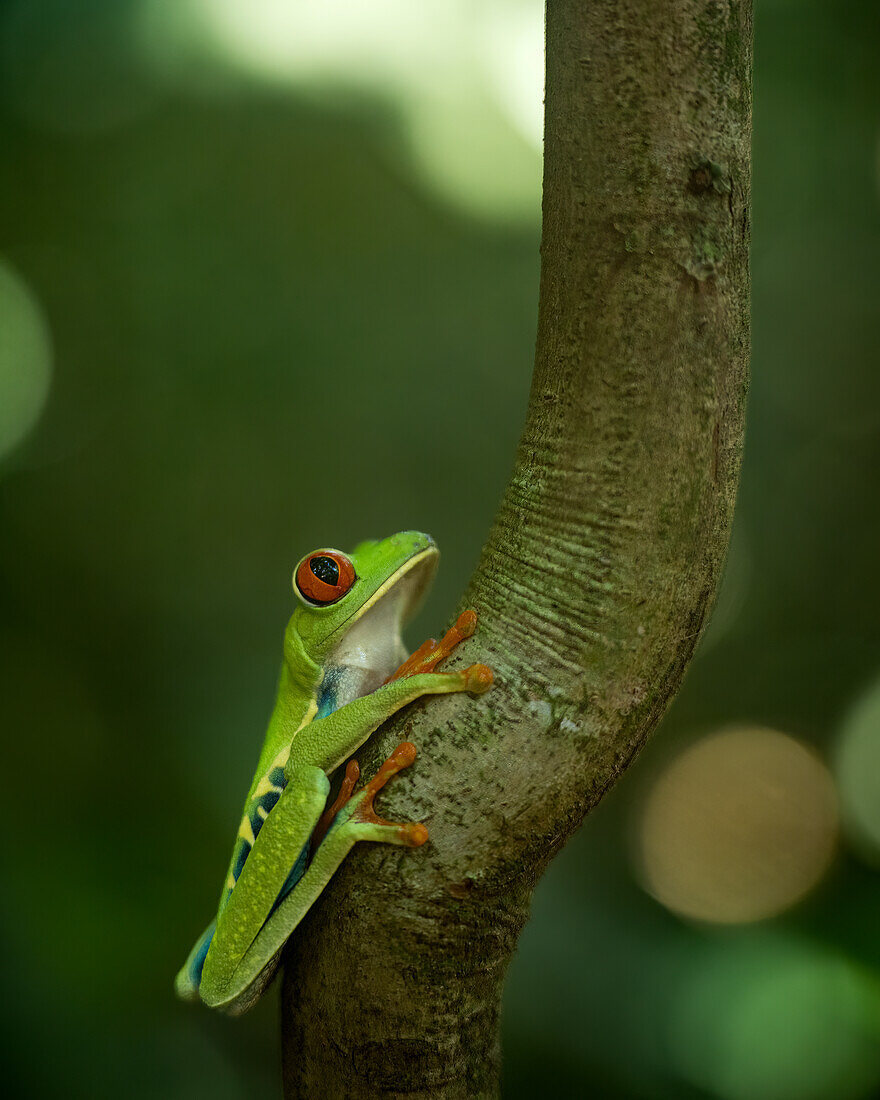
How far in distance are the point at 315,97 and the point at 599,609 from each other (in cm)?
403

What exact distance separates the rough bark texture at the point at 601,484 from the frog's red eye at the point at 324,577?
1.59 feet

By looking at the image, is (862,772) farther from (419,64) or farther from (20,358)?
(20,358)

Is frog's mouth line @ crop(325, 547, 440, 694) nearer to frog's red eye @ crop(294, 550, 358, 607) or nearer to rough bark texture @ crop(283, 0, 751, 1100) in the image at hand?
frog's red eye @ crop(294, 550, 358, 607)

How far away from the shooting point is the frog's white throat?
5.25 ft

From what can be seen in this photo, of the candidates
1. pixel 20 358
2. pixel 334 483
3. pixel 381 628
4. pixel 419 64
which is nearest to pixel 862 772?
pixel 334 483

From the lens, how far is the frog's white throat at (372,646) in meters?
1.60

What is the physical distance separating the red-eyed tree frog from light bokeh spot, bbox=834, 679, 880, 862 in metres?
2.63

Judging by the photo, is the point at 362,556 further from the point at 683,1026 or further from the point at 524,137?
the point at 524,137

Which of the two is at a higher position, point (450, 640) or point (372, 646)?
point (450, 640)

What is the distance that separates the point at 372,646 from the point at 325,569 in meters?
0.17

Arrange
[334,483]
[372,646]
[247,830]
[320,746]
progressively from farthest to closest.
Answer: [334,483] < [372,646] < [247,830] < [320,746]

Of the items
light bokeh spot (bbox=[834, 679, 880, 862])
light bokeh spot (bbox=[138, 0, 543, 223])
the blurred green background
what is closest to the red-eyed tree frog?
the blurred green background

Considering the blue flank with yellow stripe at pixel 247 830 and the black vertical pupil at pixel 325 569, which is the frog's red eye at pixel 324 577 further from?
the blue flank with yellow stripe at pixel 247 830

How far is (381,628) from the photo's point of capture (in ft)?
5.46
